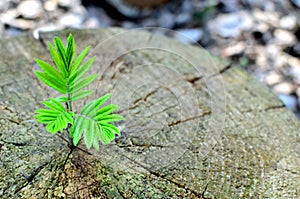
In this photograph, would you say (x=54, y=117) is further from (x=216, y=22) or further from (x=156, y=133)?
(x=216, y=22)

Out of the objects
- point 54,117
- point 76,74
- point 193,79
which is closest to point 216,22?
point 193,79

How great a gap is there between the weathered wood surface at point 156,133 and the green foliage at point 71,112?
0.10 m

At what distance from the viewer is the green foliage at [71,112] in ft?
3.26

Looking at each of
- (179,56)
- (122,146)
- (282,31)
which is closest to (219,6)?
(282,31)

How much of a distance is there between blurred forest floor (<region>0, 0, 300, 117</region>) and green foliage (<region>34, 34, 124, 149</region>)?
1.46 meters

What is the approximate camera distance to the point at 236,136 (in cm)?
125

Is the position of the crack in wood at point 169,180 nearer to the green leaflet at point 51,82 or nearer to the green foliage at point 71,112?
the green foliage at point 71,112

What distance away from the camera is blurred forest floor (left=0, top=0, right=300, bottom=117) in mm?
2500

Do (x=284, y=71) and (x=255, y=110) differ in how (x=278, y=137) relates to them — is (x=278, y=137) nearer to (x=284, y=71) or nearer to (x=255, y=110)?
(x=255, y=110)

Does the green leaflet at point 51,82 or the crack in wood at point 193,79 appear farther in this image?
the crack in wood at point 193,79

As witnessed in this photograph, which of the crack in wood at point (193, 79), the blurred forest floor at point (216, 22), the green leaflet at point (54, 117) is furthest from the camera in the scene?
the blurred forest floor at point (216, 22)

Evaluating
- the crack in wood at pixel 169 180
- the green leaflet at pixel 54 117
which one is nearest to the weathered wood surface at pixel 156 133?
the crack in wood at pixel 169 180

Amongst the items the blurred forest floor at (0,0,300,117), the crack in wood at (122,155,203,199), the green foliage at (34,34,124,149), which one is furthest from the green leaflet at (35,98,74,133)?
the blurred forest floor at (0,0,300,117)

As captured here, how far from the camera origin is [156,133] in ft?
3.97
